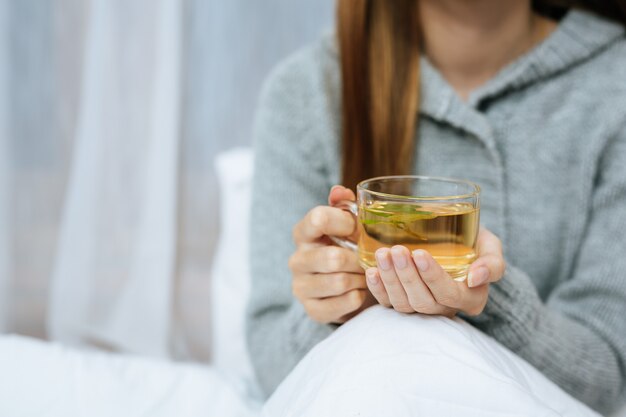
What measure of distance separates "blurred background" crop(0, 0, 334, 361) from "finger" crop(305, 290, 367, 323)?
0.94 metres

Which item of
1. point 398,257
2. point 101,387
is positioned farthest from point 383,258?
point 101,387

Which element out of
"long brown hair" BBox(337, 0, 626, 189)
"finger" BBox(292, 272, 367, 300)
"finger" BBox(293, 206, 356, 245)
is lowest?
"finger" BBox(292, 272, 367, 300)

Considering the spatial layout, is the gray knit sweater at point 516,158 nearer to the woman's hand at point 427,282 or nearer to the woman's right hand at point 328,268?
the woman's right hand at point 328,268

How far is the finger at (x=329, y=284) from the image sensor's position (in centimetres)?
80

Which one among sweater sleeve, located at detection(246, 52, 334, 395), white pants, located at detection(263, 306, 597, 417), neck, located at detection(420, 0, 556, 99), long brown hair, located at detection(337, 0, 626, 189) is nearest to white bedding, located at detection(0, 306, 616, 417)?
white pants, located at detection(263, 306, 597, 417)

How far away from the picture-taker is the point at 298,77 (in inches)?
46.7

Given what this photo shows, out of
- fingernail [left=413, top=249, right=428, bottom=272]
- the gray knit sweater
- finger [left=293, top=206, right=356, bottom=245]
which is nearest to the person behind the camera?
fingernail [left=413, top=249, right=428, bottom=272]

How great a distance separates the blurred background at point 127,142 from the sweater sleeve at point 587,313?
830 millimetres

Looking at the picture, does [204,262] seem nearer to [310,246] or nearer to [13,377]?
→ [13,377]

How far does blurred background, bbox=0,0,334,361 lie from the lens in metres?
1.69

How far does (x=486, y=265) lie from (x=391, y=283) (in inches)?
Answer: 3.9

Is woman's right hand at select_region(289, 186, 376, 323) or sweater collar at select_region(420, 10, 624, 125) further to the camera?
sweater collar at select_region(420, 10, 624, 125)

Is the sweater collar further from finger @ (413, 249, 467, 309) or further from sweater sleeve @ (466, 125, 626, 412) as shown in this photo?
finger @ (413, 249, 467, 309)

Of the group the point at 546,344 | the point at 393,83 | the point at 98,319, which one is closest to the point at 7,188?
the point at 98,319
